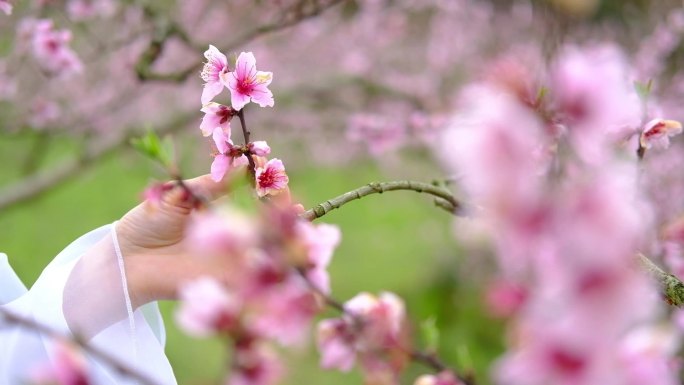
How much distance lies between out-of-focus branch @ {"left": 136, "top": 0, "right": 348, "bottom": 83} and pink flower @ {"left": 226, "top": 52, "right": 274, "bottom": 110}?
103 cm

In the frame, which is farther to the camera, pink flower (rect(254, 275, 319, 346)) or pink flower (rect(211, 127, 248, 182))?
pink flower (rect(211, 127, 248, 182))

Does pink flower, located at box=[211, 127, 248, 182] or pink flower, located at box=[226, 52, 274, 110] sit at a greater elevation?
pink flower, located at box=[226, 52, 274, 110]

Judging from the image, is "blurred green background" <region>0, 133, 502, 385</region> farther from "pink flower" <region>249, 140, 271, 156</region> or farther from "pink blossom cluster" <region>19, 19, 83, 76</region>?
"pink flower" <region>249, 140, 271, 156</region>

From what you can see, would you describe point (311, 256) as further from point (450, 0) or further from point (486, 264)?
point (450, 0)

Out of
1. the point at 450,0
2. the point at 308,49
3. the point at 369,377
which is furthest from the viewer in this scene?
the point at 308,49

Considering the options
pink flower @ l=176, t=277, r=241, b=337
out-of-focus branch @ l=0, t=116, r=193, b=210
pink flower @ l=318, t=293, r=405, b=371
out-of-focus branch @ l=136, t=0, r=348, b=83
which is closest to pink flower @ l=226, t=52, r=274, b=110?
pink flower @ l=318, t=293, r=405, b=371

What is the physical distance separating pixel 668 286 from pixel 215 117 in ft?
2.49

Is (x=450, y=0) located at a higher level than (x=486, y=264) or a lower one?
higher

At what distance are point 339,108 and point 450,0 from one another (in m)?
1.58

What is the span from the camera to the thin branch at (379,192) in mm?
1010

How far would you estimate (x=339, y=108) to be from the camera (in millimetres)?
4246

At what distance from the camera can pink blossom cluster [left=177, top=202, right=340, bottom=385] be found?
50 cm

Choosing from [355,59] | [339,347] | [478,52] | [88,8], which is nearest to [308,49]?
[355,59]

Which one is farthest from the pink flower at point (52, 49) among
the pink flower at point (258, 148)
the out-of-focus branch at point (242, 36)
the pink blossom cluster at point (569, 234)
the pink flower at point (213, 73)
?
the pink blossom cluster at point (569, 234)
